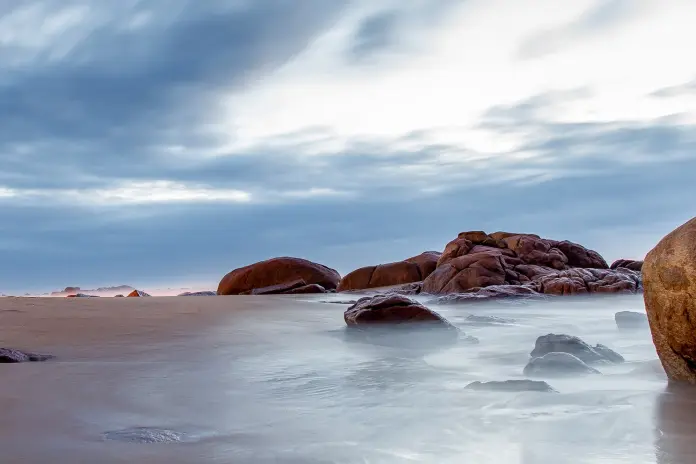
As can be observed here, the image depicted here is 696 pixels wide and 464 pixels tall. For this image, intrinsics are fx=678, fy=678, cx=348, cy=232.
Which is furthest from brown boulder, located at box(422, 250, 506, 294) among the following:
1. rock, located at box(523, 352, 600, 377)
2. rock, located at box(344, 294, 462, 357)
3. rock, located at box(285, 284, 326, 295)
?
rock, located at box(523, 352, 600, 377)

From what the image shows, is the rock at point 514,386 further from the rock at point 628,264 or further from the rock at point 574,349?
the rock at point 628,264

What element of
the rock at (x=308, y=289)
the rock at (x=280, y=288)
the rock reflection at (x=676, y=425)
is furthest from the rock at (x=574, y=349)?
the rock at (x=280, y=288)

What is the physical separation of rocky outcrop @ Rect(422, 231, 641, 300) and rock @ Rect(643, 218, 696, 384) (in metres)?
10.3

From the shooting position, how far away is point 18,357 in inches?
193

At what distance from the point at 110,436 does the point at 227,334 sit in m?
4.03

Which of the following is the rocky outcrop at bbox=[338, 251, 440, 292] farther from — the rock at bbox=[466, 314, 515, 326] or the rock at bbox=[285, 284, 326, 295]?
the rock at bbox=[466, 314, 515, 326]

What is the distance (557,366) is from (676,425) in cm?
149

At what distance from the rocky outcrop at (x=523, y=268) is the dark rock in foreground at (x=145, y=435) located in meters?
12.1

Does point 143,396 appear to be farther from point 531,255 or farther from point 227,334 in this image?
point 531,255

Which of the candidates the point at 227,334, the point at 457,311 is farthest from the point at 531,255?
the point at 227,334

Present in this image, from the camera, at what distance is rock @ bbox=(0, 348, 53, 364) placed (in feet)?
15.8

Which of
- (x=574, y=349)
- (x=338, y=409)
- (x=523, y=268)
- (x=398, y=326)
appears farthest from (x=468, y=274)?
(x=338, y=409)

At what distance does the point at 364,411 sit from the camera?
350 centimetres

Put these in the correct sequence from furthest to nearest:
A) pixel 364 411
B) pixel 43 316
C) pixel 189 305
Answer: pixel 189 305 < pixel 43 316 < pixel 364 411
